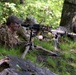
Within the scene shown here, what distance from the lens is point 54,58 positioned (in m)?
7.20

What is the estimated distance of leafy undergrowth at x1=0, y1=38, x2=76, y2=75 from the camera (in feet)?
21.9

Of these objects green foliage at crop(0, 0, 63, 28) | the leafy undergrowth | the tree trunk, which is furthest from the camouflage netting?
green foliage at crop(0, 0, 63, 28)

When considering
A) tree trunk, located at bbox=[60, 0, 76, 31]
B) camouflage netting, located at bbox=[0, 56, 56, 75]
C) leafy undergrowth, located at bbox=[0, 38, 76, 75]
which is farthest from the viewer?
tree trunk, located at bbox=[60, 0, 76, 31]

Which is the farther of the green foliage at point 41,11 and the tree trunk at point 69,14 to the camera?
the green foliage at point 41,11

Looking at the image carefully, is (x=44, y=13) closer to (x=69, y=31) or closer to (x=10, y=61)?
(x=69, y=31)

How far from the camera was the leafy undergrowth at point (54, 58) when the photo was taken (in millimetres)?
6676

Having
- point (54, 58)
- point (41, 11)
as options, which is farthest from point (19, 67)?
point (41, 11)

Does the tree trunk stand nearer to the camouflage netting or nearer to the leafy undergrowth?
the leafy undergrowth

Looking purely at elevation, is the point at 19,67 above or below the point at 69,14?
below

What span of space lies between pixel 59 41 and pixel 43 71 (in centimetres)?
423

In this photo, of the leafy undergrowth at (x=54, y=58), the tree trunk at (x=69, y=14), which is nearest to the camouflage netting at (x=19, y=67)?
the leafy undergrowth at (x=54, y=58)

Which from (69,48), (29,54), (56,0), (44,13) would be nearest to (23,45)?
(29,54)

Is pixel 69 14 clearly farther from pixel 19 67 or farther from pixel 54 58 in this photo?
pixel 19 67

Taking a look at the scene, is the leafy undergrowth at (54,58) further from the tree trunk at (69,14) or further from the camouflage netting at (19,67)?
the camouflage netting at (19,67)
